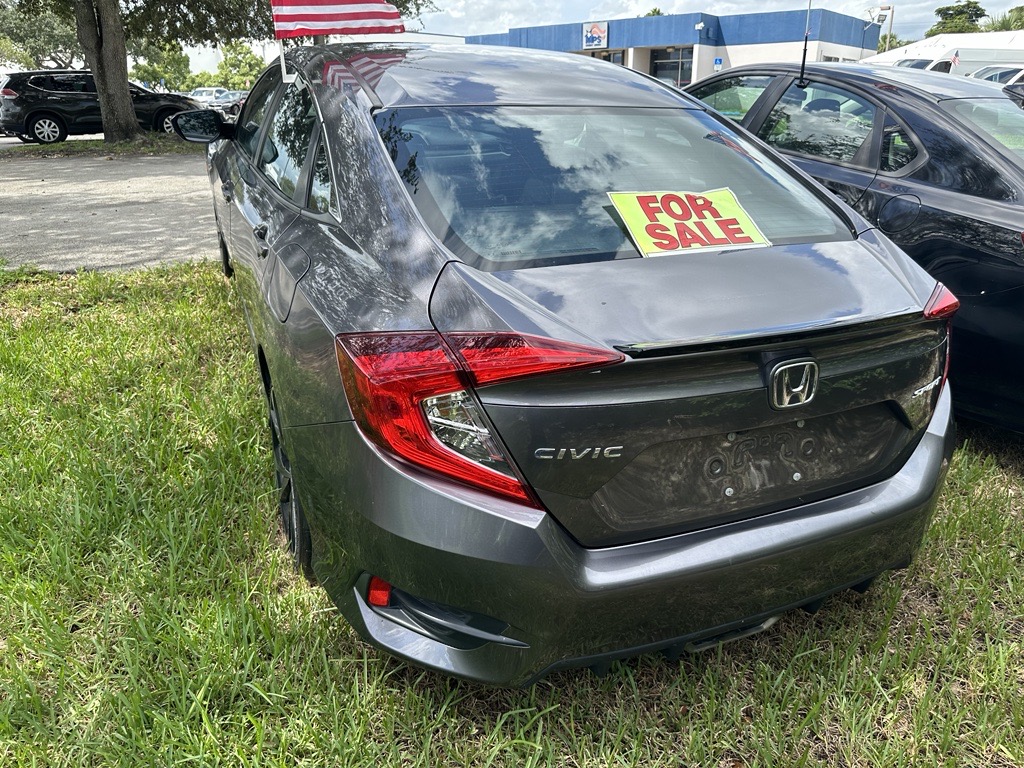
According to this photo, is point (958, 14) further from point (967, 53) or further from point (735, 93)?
point (735, 93)

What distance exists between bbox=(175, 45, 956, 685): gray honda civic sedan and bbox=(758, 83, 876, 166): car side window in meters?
1.85

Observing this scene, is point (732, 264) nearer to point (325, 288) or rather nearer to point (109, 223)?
point (325, 288)

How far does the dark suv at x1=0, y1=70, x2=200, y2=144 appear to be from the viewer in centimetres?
1557

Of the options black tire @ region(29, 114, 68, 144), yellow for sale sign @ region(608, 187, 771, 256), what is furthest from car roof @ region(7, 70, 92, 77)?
yellow for sale sign @ region(608, 187, 771, 256)

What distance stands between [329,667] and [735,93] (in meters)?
4.14

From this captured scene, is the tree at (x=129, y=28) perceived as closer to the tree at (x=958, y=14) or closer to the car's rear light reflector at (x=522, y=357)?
the car's rear light reflector at (x=522, y=357)

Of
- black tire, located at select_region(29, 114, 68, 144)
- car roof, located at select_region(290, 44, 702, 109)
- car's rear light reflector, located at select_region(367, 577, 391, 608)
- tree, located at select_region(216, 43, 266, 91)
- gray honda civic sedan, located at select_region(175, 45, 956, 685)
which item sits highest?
car roof, located at select_region(290, 44, 702, 109)

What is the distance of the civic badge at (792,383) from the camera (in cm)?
160

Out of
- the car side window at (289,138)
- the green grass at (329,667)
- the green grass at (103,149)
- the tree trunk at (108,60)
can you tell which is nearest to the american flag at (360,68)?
the car side window at (289,138)

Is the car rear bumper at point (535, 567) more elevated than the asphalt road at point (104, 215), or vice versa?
the car rear bumper at point (535, 567)

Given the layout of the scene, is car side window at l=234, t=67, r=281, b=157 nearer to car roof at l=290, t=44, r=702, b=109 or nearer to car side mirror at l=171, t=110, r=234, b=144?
car side mirror at l=171, t=110, r=234, b=144

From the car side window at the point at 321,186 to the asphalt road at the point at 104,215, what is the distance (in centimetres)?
403

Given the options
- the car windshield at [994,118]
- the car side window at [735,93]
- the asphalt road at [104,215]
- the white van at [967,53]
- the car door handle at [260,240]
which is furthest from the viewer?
the white van at [967,53]

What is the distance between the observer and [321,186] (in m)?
2.24
